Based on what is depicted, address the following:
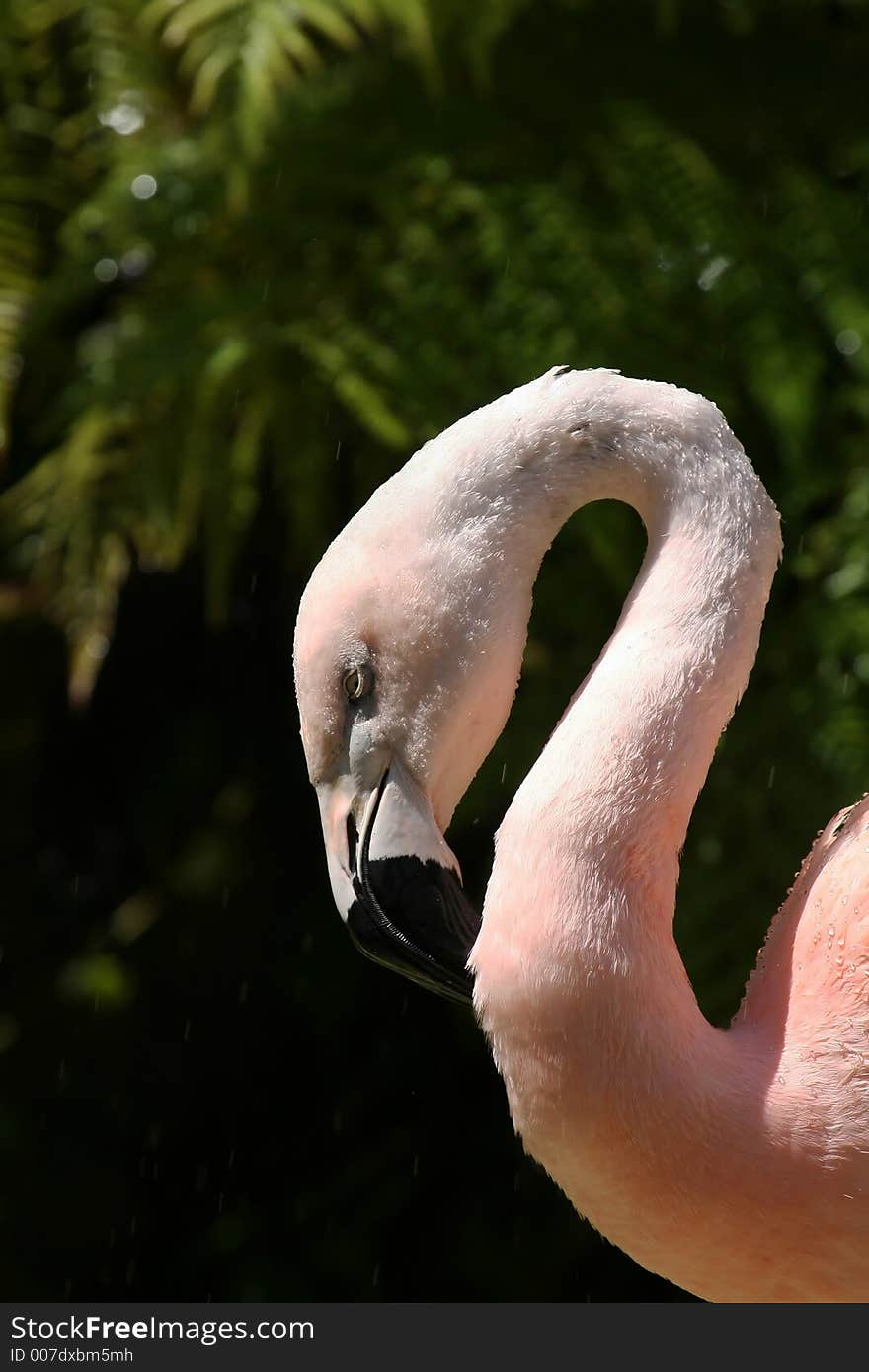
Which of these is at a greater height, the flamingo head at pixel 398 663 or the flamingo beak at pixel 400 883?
the flamingo head at pixel 398 663

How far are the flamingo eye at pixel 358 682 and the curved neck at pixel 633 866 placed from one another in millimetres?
138

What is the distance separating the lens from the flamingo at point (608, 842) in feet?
3.24

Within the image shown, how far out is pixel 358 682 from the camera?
3.59 ft

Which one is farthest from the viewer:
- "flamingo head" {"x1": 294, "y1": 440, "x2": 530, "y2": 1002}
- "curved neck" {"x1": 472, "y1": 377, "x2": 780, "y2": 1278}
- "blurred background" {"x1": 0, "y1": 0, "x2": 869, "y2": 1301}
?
"blurred background" {"x1": 0, "y1": 0, "x2": 869, "y2": 1301}

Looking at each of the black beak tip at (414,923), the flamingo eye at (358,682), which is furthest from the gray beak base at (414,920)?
the flamingo eye at (358,682)

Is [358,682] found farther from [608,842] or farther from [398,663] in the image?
[608,842]

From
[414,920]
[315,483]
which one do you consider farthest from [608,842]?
[315,483]

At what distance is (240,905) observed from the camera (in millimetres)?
→ 2324

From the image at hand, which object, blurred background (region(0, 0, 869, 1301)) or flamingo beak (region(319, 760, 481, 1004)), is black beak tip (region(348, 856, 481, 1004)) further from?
blurred background (region(0, 0, 869, 1301))

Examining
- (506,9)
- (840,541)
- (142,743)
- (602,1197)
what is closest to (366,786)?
(602,1197)

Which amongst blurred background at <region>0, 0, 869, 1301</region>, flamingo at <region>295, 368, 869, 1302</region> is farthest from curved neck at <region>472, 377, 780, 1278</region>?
blurred background at <region>0, 0, 869, 1301</region>

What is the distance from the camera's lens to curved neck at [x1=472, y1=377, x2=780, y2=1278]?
98 cm

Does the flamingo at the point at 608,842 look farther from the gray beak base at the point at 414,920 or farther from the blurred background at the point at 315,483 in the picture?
the blurred background at the point at 315,483

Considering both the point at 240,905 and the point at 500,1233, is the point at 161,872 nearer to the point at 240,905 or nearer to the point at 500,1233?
the point at 240,905
